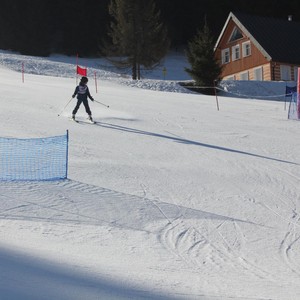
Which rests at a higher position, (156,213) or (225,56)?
(225,56)

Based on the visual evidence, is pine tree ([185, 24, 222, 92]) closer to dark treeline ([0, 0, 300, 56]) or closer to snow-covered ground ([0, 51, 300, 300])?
snow-covered ground ([0, 51, 300, 300])

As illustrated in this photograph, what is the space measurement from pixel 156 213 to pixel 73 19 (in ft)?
206

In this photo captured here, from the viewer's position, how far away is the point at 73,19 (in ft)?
229

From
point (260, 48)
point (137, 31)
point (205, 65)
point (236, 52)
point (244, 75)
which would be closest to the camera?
point (205, 65)

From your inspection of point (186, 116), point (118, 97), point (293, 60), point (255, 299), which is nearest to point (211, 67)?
point (293, 60)

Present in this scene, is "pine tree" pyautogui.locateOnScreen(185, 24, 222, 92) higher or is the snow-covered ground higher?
"pine tree" pyautogui.locateOnScreen(185, 24, 222, 92)

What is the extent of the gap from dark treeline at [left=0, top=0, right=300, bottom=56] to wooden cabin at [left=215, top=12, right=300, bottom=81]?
18.5 m

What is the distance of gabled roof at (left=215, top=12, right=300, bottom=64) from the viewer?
45.2m

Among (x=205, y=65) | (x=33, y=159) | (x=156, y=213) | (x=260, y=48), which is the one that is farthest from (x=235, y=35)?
(x=156, y=213)

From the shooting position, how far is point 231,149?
52.3 ft

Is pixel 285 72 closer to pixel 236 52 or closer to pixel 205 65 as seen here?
pixel 236 52

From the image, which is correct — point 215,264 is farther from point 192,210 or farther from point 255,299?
point 192,210

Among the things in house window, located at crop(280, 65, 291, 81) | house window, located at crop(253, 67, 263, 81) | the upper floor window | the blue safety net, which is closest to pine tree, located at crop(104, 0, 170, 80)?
the upper floor window

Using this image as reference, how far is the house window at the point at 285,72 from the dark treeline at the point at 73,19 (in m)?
23.3
